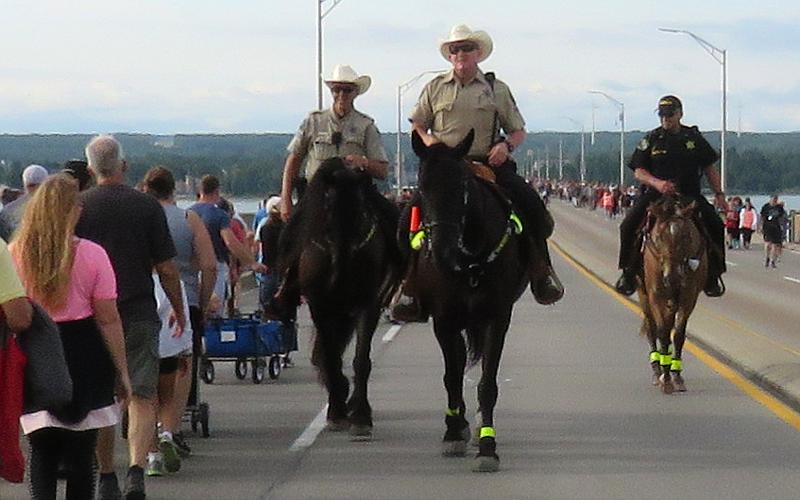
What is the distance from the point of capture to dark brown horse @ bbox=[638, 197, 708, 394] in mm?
15875

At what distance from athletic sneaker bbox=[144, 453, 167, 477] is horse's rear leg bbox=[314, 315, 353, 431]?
235 cm

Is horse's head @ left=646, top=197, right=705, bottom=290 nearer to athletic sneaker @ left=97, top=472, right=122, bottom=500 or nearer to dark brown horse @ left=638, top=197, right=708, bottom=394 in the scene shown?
dark brown horse @ left=638, top=197, right=708, bottom=394

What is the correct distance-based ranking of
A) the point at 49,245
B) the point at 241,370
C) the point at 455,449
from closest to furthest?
the point at 49,245 < the point at 455,449 < the point at 241,370

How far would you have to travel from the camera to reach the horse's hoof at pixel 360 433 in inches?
504

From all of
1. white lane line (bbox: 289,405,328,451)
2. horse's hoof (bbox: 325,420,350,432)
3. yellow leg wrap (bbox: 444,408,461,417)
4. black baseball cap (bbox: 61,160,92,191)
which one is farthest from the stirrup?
black baseball cap (bbox: 61,160,92,191)

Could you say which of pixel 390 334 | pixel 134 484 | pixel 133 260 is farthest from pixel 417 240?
pixel 390 334

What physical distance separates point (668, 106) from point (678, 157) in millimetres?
509

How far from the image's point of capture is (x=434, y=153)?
1141 centimetres

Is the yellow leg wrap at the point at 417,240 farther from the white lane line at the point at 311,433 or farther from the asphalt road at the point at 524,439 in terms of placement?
the white lane line at the point at 311,433

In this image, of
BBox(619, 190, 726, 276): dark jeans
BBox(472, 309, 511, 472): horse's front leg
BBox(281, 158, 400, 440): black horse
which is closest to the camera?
BBox(472, 309, 511, 472): horse's front leg

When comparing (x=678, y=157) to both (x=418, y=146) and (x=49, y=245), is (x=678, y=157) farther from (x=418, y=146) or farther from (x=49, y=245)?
(x=49, y=245)

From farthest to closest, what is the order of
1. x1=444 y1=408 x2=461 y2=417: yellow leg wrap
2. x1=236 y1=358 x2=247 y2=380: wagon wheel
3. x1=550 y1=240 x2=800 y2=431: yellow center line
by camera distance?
x1=236 y1=358 x2=247 y2=380: wagon wheel < x1=550 y1=240 x2=800 y2=431: yellow center line < x1=444 y1=408 x2=461 y2=417: yellow leg wrap

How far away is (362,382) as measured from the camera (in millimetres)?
13117

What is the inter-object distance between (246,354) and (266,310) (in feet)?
6.26
